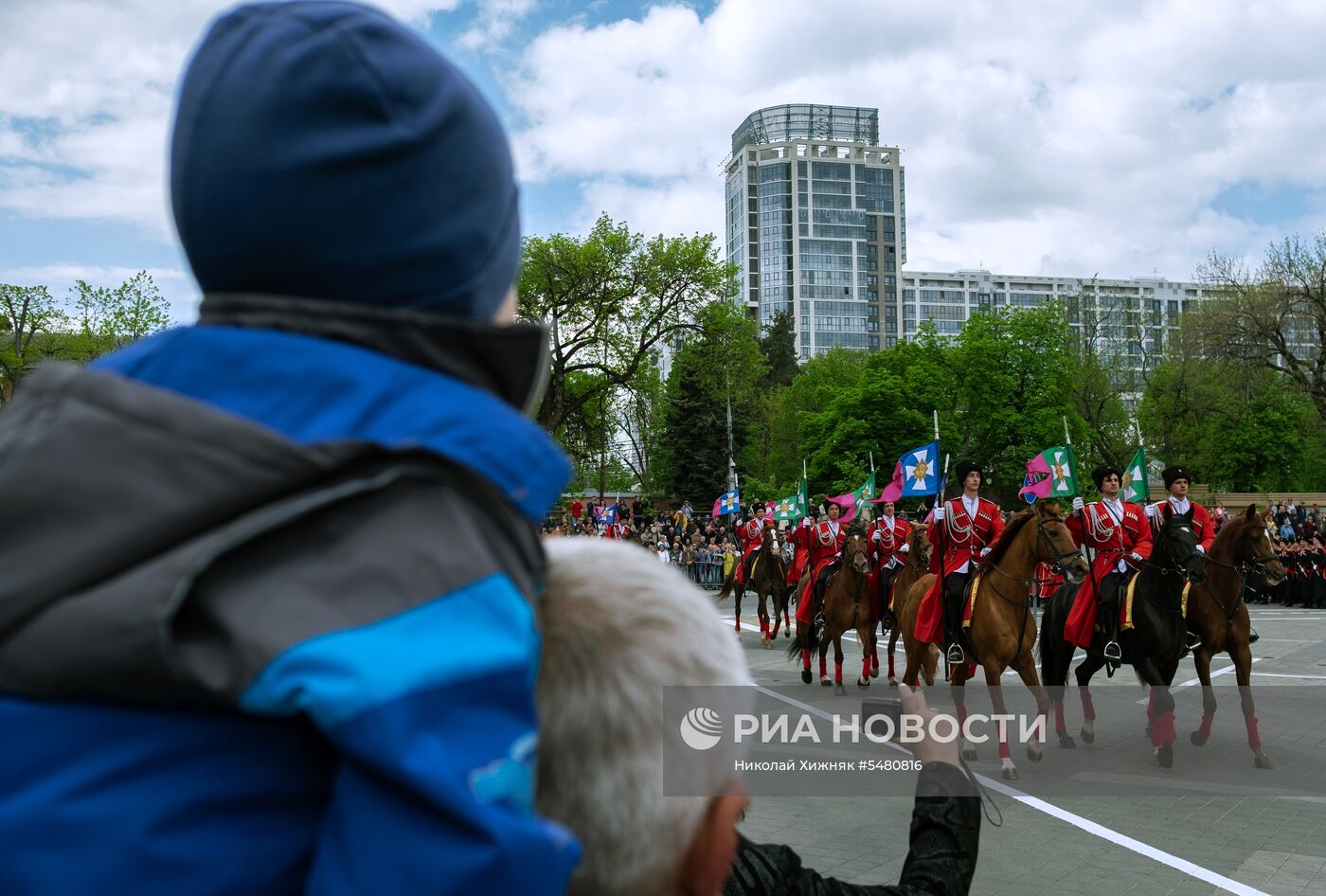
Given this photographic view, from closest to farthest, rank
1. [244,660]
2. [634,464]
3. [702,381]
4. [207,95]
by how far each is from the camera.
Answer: [244,660]
[207,95]
[702,381]
[634,464]

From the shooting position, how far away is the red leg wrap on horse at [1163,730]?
9445 mm

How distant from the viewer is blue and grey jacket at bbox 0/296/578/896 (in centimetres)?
74

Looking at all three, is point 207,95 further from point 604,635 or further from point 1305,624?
point 1305,624

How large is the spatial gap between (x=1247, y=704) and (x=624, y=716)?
34.9 ft

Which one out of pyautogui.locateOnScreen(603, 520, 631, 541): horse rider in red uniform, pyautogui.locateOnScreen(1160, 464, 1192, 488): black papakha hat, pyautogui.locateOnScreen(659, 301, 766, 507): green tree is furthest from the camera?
pyautogui.locateOnScreen(659, 301, 766, 507): green tree

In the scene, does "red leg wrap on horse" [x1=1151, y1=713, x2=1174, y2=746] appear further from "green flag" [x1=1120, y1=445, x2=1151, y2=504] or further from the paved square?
"green flag" [x1=1120, y1=445, x2=1151, y2=504]

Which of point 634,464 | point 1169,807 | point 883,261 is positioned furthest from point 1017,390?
point 883,261

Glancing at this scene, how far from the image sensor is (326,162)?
0.89m

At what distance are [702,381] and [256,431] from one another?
35381mm

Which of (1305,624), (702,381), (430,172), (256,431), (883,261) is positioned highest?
(883,261)

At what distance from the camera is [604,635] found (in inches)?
36.8

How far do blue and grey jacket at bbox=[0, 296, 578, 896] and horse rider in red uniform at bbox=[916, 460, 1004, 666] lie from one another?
10.7m

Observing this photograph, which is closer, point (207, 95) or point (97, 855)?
point (97, 855)

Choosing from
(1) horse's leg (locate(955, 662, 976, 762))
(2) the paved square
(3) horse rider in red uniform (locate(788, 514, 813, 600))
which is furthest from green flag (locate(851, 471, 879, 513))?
(1) horse's leg (locate(955, 662, 976, 762))
